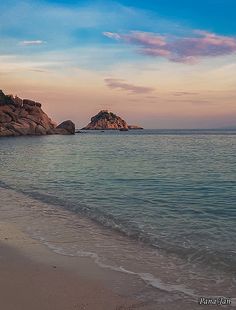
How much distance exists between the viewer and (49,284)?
735cm

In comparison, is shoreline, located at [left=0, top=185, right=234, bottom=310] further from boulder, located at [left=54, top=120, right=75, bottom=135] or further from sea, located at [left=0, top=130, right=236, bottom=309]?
boulder, located at [left=54, top=120, right=75, bottom=135]

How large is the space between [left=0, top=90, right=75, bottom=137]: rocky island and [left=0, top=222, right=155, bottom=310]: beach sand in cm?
11943

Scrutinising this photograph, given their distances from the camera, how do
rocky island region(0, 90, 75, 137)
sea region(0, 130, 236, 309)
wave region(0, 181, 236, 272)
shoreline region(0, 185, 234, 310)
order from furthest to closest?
rocky island region(0, 90, 75, 137)
wave region(0, 181, 236, 272)
sea region(0, 130, 236, 309)
shoreline region(0, 185, 234, 310)

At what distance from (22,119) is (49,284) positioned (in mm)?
134889

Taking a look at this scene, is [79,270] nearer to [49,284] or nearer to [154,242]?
[49,284]

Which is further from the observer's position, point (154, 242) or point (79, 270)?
point (154, 242)

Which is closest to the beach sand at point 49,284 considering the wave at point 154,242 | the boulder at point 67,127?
the wave at point 154,242

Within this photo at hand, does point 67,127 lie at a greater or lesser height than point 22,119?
lesser

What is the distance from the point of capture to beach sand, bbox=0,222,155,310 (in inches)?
253

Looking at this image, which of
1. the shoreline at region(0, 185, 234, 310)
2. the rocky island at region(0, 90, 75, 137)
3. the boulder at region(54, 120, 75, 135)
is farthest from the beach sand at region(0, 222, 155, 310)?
the boulder at region(54, 120, 75, 135)

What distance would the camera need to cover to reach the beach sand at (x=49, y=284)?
6.42m

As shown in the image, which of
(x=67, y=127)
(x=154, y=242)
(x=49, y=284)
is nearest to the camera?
(x=49, y=284)

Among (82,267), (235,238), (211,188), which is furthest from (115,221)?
(211,188)

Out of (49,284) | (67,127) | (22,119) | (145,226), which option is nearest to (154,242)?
(145,226)
